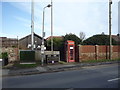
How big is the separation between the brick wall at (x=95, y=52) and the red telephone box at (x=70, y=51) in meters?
1.08

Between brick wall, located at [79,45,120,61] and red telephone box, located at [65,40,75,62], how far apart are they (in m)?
1.08

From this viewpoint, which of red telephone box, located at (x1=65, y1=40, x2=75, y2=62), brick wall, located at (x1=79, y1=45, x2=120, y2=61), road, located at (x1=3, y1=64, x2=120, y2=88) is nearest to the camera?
road, located at (x1=3, y1=64, x2=120, y2=88)

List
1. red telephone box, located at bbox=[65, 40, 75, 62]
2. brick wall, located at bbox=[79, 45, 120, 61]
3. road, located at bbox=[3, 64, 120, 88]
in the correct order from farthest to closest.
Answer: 1. brick wall, located at bbox=[79, 45, 120, 61]
2. red telephone box, located at bbox=[65, 40, 75, 62]
3. road, located at bbox=[3, 64, 120, 88]

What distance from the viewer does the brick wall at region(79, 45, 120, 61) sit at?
22.0 m

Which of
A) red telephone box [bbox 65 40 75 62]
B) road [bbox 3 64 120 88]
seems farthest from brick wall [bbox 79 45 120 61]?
road [bbox 3 64 120 88]

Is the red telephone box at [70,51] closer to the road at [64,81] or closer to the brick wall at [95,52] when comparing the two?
the brick wall at [95,52]

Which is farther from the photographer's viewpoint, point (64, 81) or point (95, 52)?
point (95, 52)

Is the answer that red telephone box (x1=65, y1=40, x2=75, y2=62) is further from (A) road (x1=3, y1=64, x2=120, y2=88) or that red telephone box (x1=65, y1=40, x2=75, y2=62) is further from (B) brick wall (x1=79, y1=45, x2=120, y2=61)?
(A) road (x1=3, y1=64, x2=120, y2=88)

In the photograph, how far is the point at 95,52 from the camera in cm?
2350

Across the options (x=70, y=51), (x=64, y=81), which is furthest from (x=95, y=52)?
(x=64, y=81)

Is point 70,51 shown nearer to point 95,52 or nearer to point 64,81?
point 95,52

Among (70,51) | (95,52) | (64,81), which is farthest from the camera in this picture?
(95,52)

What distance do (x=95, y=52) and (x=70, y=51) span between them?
449cm

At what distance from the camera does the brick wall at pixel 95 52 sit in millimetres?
22008
